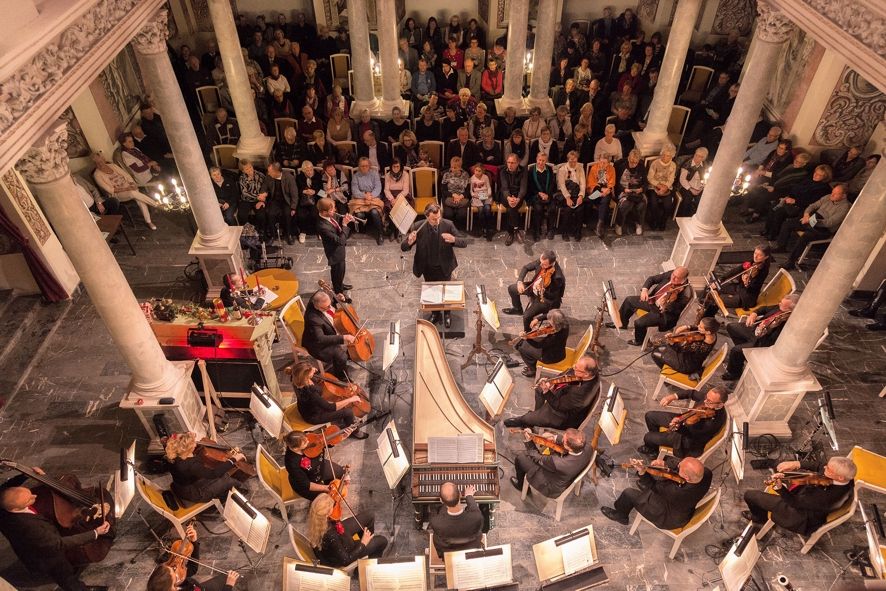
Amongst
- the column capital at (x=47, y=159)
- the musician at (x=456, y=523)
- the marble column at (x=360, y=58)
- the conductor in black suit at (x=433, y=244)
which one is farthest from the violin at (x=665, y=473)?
the marble column at (x=360, y=58)

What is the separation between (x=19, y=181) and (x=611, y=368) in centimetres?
751

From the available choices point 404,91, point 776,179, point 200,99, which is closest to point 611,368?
point 776,179

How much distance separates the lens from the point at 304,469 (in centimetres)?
534

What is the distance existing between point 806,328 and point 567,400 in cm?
234

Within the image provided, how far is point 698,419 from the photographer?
5.68m

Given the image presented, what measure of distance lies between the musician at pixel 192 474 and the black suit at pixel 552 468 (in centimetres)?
271

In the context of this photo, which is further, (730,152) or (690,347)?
(730,152)

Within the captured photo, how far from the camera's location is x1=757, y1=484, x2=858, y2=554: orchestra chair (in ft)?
17.3

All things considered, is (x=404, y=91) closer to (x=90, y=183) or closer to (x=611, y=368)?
(x=90, y=183)

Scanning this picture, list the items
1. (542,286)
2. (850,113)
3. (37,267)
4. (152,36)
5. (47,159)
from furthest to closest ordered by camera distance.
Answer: (850,113) → (37,267) → (542,286) → (152,36) → (47,159)

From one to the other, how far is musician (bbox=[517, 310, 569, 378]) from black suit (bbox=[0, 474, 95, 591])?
4.46 m

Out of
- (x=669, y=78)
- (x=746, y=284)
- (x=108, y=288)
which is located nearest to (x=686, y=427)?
(x=746, y=284)

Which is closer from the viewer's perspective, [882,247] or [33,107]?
[33,107]

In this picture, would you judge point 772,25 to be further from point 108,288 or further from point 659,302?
point 108,288
